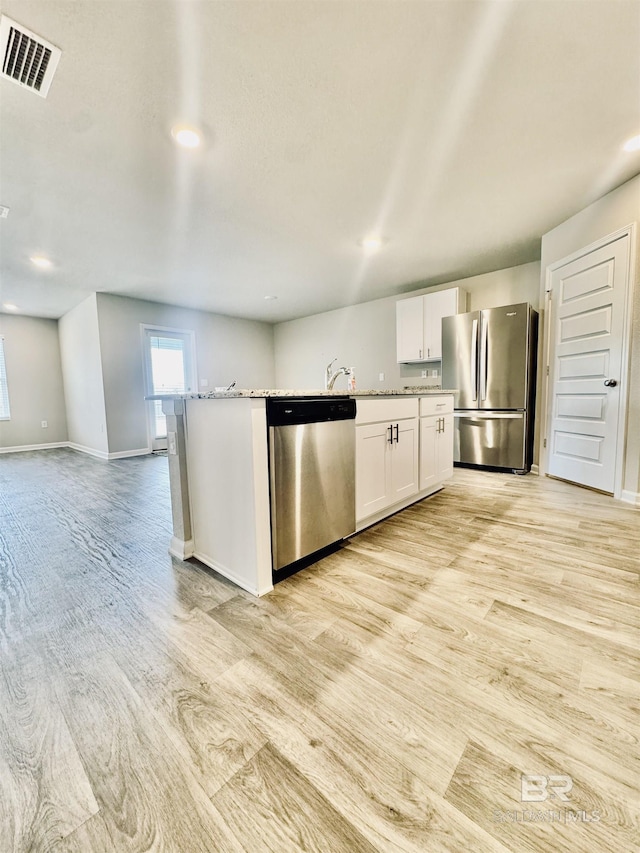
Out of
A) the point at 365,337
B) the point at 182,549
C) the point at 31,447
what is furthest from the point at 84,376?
the point at 182,549

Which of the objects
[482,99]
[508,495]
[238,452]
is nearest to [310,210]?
[482,99]

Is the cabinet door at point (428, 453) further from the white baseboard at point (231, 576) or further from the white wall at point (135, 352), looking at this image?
the white wall at point (135, 352)

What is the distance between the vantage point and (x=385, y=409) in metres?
2.22

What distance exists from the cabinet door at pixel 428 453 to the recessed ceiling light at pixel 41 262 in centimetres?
441

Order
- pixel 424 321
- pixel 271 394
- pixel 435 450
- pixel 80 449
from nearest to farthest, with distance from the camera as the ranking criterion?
pixel 271 394
pixel 435 450
pixel 424 321
pixel 80 449

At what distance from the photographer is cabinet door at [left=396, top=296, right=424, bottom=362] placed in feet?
15.2

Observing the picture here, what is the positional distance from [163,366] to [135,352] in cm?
49

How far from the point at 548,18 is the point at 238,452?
7.46 feet

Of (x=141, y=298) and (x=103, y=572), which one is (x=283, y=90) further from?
(x=141, y=298)

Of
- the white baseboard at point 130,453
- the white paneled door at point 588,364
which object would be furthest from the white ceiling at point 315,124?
the white baseboard at point 130,453

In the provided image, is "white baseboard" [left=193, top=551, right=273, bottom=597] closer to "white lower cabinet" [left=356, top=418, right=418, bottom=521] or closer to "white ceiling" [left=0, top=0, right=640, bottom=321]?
"white lower cabinet" [left=356, top=418, right=418, bottom=521]

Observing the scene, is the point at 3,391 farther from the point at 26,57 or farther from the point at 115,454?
the point at 26,57

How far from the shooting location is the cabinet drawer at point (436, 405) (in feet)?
8.81

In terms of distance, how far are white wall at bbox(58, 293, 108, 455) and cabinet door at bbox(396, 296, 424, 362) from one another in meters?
4.44
